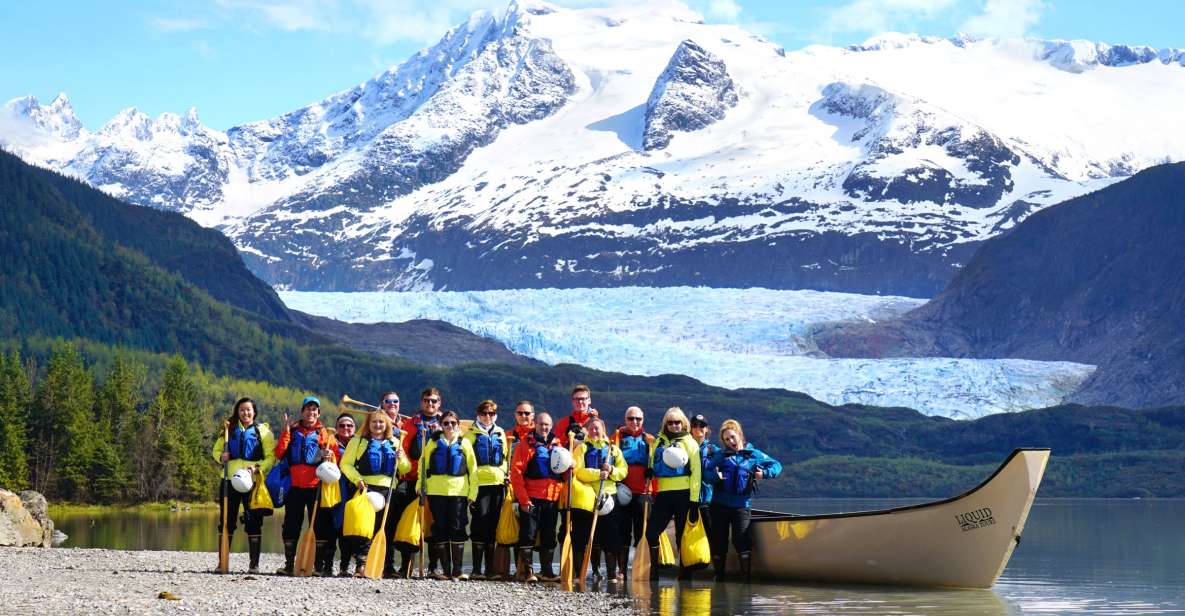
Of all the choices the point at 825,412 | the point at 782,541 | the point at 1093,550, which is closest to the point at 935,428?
the point at 825,412

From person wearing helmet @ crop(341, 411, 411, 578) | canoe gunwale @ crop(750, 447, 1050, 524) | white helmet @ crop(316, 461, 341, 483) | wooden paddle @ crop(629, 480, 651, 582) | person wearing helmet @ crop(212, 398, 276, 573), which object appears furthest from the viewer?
wooden paddle @ crop(629, 480, 651, 582)

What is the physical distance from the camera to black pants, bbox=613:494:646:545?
92.4 ft

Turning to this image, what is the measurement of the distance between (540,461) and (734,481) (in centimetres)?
332

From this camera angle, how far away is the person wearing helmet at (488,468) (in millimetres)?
26578

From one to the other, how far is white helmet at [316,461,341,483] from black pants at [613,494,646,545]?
4.54 m

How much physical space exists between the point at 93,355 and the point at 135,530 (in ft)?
208

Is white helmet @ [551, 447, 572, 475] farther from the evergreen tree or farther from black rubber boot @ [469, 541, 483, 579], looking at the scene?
the evergreen tree

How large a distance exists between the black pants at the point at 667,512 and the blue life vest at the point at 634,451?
1.91 ft

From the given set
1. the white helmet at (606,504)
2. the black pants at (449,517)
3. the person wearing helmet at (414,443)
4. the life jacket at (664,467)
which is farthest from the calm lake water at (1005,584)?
the person wearing helmet at (414,443)

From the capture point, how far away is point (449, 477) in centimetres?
2616

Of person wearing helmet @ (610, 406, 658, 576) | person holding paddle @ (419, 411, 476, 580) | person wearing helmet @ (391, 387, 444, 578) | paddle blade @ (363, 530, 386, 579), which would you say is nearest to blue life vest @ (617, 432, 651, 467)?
person wearing helmet @ (610, 406, 658, 576)

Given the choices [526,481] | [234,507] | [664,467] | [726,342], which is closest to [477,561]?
[526,481]

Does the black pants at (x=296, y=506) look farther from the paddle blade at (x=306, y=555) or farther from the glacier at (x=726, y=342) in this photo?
the glacier at (x=726, y=342)

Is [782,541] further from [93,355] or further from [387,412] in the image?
[93,355]
